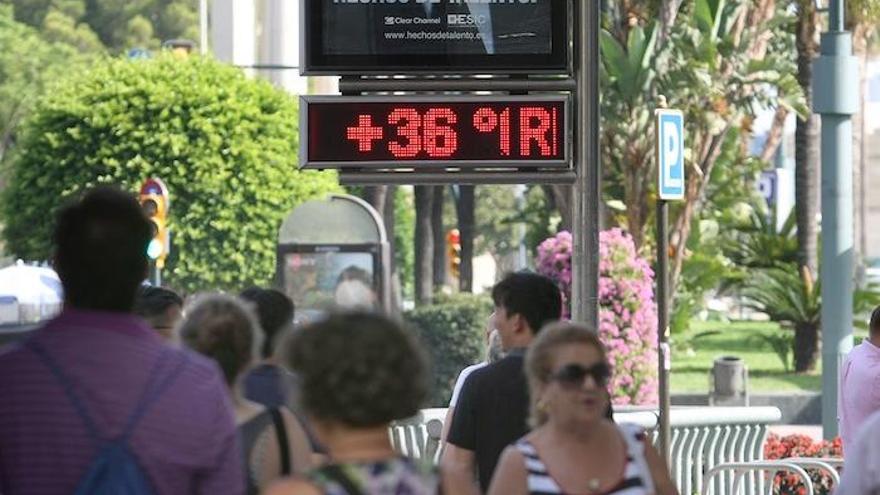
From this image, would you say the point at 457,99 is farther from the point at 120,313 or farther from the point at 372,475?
the point at 372,475

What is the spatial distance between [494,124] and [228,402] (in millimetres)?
6040

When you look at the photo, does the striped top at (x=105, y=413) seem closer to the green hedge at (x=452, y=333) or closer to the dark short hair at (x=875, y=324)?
the dark short hair at (x=875, y=324)

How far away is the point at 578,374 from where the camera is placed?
19.1ft

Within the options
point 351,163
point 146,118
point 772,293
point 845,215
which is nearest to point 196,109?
point 146,118

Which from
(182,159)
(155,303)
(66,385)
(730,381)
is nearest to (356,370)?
(66,385)

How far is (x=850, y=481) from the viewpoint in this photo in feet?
17.8

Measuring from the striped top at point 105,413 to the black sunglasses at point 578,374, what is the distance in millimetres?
997

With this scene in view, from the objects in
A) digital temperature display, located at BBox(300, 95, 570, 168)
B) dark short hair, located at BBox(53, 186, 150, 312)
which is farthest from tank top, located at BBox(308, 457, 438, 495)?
digital temperature display, located at BBox(300, 95, 570, 168)

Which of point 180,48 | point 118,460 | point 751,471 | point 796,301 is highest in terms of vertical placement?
point 180,48

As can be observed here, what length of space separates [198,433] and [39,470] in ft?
1.10

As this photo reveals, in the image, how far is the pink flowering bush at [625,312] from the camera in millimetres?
26875

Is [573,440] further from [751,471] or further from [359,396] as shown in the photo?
[751,471]

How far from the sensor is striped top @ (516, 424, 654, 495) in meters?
5.68

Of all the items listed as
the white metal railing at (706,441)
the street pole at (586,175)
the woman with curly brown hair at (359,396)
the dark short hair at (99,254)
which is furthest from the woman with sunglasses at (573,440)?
the white metal railing at (706,441)
